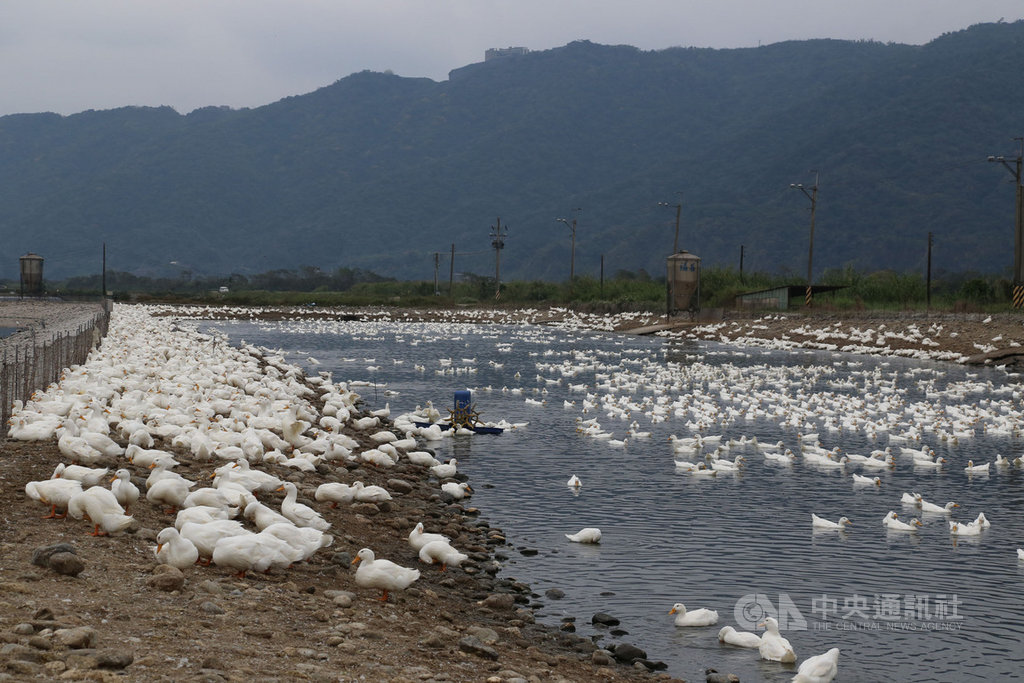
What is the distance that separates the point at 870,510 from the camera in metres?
14.9

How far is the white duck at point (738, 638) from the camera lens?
9.46m

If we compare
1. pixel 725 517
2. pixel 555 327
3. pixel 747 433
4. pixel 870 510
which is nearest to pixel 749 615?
pixel 725 517

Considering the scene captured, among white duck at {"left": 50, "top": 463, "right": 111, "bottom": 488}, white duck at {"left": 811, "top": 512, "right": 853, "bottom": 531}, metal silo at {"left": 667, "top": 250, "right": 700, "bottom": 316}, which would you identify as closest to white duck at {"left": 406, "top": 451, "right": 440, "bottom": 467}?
white duck at {"left": 811, "top": 512, "right": 853, "bottom": 531}

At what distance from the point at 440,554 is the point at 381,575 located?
5.10ft

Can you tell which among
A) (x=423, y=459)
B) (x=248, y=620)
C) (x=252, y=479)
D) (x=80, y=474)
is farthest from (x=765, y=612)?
(x=423, y=459)

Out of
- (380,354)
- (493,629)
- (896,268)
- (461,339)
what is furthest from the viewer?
(896,268)

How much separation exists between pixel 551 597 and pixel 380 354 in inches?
1386

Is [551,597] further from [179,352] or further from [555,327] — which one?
[555,327]

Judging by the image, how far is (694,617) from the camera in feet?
32.5

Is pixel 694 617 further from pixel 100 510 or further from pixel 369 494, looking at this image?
pixel 100 510

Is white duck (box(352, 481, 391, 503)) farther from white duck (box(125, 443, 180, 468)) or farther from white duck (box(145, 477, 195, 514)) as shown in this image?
white duck (box(145, 477, 195, 514))

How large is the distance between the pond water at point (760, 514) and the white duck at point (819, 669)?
0.27 metres

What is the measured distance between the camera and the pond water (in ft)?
32.4
